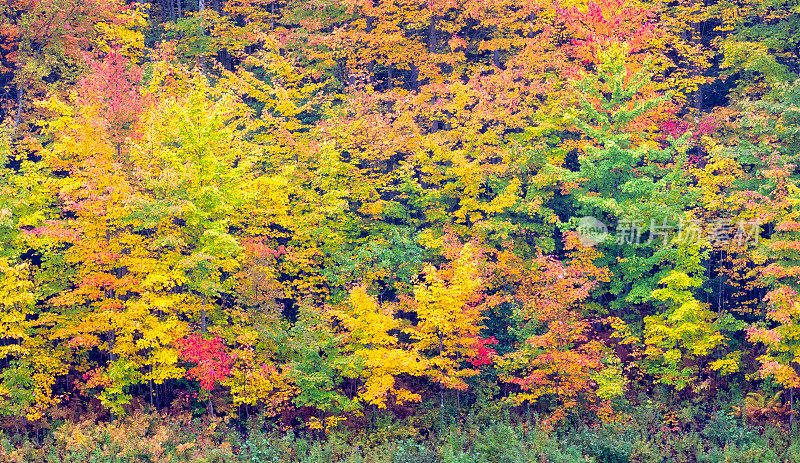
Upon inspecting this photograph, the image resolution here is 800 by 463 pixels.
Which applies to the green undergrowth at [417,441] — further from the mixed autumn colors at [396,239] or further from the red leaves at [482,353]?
the red leaves at [482,353]

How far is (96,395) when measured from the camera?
19.4 m

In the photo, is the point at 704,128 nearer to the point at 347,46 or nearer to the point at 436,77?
the point at 436,77

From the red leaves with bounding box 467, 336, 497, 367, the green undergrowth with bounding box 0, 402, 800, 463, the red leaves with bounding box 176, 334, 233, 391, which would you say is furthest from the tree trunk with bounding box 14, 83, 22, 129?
the red leaves with bounding box 467, 336, 497, 367

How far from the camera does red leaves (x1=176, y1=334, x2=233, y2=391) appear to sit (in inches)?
743

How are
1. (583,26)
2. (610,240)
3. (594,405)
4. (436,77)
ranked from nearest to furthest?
(594,405) → (610,240) → (583,26) → (436,77)

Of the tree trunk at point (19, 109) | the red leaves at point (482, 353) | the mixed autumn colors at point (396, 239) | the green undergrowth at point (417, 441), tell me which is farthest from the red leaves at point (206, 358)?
the tree trunk at point (19, 109)

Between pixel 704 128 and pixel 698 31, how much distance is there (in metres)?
7.42

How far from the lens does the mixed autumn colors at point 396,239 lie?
1945 centimetres

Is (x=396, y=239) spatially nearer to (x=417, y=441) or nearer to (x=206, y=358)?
(x=417, y=441)

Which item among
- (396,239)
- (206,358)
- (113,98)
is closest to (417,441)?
(396,239)

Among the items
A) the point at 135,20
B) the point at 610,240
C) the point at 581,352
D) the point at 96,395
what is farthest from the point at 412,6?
the point at 96,395

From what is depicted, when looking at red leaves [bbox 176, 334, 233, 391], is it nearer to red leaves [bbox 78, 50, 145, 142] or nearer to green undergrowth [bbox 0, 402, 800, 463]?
green undergrowth [bbox 0, 402, 800, 463]

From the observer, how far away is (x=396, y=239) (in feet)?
76.0

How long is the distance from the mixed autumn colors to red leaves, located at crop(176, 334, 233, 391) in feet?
0.25
